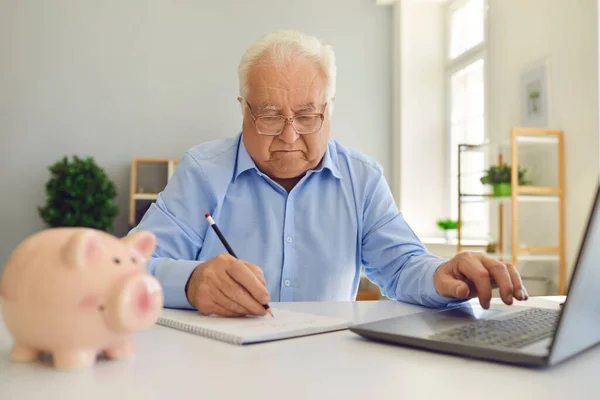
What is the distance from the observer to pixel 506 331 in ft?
2.60

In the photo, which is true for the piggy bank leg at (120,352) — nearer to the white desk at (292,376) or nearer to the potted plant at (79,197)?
the white desk at (292,376)

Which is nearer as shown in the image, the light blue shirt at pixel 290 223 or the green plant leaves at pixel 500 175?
the light blue shirt at pixel 290 223

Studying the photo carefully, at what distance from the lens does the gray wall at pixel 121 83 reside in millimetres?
4770

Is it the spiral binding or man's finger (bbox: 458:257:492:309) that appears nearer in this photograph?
the spiral binding

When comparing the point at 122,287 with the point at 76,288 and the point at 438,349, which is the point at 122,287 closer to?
the point at 76,288

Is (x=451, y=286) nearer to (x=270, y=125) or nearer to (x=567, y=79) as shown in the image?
(x=270, y=125)

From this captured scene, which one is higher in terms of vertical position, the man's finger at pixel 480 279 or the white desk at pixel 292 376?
the man's finger at pixel 480 279

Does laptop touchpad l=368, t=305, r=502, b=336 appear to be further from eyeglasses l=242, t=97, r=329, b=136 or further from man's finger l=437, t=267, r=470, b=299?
eyeglasses l=242, t=97, r=329, b=136

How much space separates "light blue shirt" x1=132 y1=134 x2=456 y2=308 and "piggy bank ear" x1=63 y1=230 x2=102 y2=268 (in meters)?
0.83

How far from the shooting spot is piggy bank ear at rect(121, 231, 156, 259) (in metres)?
0.64

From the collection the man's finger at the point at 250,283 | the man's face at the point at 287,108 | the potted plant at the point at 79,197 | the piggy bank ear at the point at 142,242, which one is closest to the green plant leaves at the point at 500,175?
the man's face at the point at 287,108

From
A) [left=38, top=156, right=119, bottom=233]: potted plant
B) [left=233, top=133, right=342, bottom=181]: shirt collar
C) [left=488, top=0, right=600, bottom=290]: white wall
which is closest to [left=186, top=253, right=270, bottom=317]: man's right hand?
[left=233, top=133, right=342, bottom=181]: shirt collar

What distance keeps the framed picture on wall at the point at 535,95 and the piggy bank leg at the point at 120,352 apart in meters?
3.38

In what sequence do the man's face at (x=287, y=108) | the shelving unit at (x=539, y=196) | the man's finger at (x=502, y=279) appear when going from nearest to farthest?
the man's finger at (x=502, y=279)
the man's face at (x=287, y=108)
the shelving unit at (x=539, y=196)
